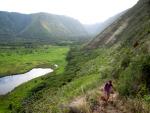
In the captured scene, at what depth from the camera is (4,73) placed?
342 feet

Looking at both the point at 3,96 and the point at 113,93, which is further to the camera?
the point at 3,96

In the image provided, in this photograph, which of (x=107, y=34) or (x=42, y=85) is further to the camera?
(x=107, y=34)

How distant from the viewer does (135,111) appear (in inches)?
679

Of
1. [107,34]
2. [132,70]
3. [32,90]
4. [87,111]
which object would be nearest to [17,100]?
[32,90]

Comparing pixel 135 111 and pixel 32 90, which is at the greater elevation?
pixel 135 111

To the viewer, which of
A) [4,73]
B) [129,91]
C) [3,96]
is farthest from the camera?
[4,73]

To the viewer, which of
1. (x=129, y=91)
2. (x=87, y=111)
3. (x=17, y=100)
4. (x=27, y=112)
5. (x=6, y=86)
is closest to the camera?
(x=87, y=111)

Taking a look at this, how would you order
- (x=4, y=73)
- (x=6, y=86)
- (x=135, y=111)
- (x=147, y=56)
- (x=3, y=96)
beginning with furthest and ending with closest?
1. (x=4, y=73)
2. (x=6, y=86)
3. (x=3, y=96)
4. (x=147, y=56)
5. (x=135, y=111)

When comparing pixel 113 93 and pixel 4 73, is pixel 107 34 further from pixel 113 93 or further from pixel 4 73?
pixel 113 93

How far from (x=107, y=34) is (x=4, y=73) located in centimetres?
4829

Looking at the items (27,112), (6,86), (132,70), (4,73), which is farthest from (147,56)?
(4,73)

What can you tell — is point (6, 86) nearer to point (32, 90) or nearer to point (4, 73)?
point (32, 90)

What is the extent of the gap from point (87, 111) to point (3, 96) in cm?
5373

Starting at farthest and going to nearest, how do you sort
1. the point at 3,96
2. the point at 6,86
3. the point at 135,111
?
the point at 6,86 → the point at 3,96 → the point at 135,111
